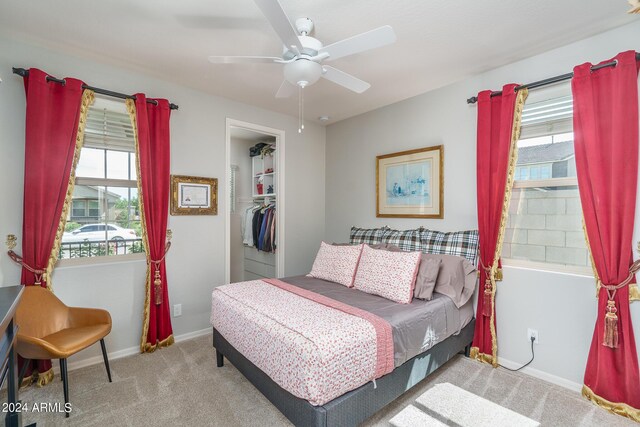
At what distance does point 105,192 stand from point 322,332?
95.6 inches

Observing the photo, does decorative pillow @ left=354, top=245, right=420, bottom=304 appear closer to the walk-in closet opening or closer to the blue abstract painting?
the blue abstract painting

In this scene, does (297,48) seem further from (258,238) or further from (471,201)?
(258,238)

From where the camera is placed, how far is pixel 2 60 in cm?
222

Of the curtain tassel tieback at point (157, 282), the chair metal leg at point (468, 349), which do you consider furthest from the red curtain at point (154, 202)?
the chair metal leg at point (468, 349)

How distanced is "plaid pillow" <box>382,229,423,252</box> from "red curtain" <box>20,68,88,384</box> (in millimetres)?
2925

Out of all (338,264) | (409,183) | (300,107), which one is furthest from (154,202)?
(409,183)

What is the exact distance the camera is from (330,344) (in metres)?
1.57

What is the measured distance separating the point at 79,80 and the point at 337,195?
296 cm

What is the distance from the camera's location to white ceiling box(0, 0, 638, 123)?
189 centimetres

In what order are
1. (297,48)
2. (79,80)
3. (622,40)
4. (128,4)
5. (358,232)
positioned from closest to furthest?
(297,48) → (128,4) → (622,40) → (79,80) → (358,232)

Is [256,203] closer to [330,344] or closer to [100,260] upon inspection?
[100,260]

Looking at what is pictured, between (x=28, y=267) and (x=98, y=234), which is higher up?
→ (x=98, y=234)

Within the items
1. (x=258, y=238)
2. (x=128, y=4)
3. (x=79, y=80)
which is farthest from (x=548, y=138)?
(x=79, y=80)

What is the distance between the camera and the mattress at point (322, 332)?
1.56 m
